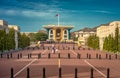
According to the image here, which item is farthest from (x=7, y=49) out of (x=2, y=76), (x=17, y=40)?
(x=2, y=76)

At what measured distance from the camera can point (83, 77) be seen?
2295 centimetres

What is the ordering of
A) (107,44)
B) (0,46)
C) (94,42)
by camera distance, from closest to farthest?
(0,46)
(107,44)
(94,42)

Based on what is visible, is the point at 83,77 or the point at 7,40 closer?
the point at 83,77

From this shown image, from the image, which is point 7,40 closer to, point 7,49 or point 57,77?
point 7,49

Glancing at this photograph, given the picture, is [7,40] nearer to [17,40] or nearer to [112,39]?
[112,39]

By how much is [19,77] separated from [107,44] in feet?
209

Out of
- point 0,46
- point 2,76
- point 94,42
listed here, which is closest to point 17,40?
point 94,42

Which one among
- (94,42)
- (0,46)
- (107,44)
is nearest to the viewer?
(0,46)

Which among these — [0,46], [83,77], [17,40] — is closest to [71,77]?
[83,77]

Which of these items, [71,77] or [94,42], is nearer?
[71,77]

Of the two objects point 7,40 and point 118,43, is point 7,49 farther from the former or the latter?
point 118,43

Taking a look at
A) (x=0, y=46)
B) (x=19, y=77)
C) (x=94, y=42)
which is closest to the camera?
(x=19, y=77)

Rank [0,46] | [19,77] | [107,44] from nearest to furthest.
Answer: [19,77] < [0,46] < [107,44]

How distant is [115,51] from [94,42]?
39.0 m
